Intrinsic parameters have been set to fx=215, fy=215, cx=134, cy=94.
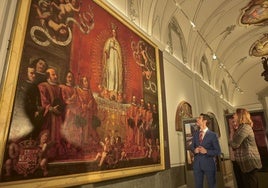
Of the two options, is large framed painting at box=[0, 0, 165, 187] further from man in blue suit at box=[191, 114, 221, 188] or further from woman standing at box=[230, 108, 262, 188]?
woman standing at box=[230, 108, 262, 188]

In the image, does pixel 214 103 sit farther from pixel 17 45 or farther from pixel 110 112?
pixel 17 45

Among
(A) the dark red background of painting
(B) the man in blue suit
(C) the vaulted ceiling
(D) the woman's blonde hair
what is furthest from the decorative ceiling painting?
(B) the man in blue suit

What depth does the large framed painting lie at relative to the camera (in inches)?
116

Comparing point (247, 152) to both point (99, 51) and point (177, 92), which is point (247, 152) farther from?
point (177, 92)

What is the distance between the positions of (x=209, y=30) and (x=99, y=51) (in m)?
8.12

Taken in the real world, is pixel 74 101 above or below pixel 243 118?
above

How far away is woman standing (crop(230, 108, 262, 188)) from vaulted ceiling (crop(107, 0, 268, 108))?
4.09 meters

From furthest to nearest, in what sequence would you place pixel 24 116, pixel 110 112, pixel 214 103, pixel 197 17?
pixel 214 103 < pixel 197 17 < pixel 110 112 < pixel 24 116

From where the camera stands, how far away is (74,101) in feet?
12.4

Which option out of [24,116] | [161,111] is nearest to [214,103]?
[161,111]

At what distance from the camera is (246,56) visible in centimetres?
1598

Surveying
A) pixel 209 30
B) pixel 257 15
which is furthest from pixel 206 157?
pixel 257 15

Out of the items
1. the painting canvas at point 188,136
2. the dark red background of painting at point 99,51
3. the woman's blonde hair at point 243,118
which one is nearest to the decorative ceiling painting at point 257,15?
the painting canvas at point 188,136

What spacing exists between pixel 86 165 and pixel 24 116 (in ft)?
4.51
